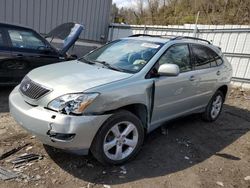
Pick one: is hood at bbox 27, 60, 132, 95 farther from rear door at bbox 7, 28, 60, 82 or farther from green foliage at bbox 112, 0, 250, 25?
green foliage at bbox 112, 0, 250, 25

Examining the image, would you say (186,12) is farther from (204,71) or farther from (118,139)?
(118,139)

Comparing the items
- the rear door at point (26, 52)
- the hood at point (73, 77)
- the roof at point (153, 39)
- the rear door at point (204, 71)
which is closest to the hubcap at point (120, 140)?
the hood at point (73, 77)

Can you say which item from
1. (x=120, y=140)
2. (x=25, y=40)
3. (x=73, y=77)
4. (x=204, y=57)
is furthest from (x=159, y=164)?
(x=25, y=40)

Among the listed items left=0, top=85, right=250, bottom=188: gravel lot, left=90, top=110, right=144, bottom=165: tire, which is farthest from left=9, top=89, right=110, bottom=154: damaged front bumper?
left=0, top=85, right=250, bottom=188: gravel lot

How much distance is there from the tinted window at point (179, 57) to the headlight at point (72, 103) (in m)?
1.51

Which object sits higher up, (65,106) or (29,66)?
(65,106)

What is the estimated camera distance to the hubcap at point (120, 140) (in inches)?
147

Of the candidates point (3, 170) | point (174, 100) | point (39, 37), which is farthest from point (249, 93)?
point (3, 170)

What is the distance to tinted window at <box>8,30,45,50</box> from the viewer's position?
21.0 ft

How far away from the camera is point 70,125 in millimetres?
3271

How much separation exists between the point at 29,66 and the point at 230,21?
388 inches

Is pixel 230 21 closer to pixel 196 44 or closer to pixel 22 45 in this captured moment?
pixel 196 44

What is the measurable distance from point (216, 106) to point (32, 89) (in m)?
4.00

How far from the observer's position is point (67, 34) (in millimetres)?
7504
